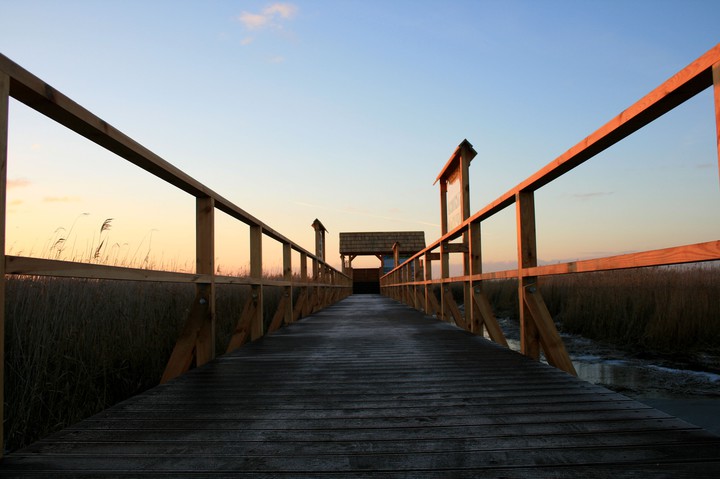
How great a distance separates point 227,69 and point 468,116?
3857 millimetres

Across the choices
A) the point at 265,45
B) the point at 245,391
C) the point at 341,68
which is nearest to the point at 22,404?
the point at 245,391

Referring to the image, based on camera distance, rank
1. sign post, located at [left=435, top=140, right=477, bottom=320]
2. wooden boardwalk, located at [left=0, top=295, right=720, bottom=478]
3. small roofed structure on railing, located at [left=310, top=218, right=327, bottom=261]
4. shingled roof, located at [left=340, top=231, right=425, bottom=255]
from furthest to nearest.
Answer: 1. shingled roof, located at [left=340, top=231, right=425, bottom=255]
2. small roofed structure on railing, located at [left=310, top=218, right=327, bottom=261]
3. sign post, located at [left=435, top=140, right=477, bottom=320]
4. wooden boardwalk, located at [left=0, top=295, right=720, bottom=478]

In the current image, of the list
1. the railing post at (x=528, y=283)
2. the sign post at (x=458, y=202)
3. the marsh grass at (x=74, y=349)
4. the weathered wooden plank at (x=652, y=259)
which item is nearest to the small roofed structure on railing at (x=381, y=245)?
the sign post at (x=458, y=202)

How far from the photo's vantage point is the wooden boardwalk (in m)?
1.38

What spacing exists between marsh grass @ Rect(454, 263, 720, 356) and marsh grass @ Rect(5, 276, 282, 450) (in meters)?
5.79

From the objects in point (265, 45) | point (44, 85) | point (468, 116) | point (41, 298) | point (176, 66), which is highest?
point (265, 45)

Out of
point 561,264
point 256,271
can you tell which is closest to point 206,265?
point 256,271

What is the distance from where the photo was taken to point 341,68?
27.7 feet

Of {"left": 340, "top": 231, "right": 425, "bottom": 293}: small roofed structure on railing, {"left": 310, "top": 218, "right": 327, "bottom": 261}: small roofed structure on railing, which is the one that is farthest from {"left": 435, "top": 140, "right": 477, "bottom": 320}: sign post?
{"left": 340, "top": 231, "right": 425, "bottom": 293}: small roofed structure on railing

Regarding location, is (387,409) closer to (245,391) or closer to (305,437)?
(305,437)

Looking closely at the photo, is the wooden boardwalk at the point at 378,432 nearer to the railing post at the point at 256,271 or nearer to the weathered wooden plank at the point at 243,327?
the weathered wooden plank at the point at 243,327

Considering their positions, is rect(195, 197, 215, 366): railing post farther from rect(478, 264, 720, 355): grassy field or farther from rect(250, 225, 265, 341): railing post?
rect(478, 264, 720, 355): grassy field

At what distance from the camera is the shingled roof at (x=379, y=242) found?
27250mm

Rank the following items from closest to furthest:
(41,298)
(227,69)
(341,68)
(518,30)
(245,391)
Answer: (245,391)
(41,298)
(518,30)
(227,69)
(341,68)
